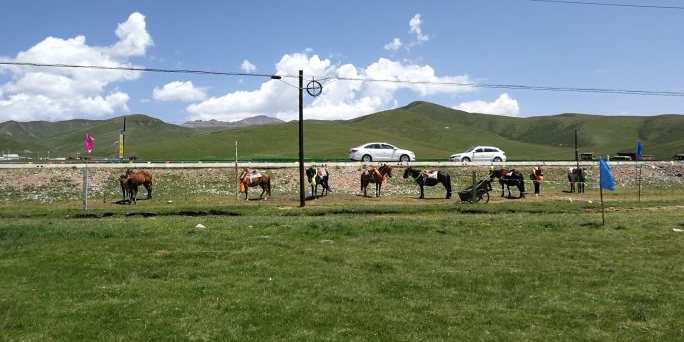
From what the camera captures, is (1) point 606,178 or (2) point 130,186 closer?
(1) point 606,178

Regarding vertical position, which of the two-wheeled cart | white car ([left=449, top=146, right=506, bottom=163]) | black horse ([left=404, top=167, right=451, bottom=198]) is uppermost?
white car ([left=449, top=146, right=506, bottom=163])

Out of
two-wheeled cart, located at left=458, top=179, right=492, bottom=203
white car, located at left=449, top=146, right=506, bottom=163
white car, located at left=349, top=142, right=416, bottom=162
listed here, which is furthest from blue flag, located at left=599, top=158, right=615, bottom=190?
white car, located at left=449, top=146, right=506, bottom=163

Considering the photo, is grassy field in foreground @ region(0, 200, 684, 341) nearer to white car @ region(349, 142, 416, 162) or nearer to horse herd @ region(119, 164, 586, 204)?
horse herd @ region(119, 164, 586, 204)

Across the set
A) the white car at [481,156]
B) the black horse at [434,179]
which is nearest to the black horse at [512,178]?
the black horse at [434,179]

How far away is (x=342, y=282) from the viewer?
11398mm

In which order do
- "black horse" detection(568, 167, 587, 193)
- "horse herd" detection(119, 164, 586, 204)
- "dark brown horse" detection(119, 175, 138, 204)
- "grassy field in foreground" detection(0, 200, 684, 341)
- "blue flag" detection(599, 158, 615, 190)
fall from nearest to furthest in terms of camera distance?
"grassy field in foreground" detection(0, 200, 684, 341), "blue flag" detection(599, 158, 615, 190), "dark brown horse" detection(119, 175, 138, 204), "horse herd" detection(119, 164, 586, 204), "black horse" detection(568, 167, 587, 193)

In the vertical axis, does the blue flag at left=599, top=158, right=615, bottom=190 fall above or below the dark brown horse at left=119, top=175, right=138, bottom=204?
above

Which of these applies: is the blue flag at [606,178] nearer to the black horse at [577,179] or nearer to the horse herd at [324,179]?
the horse herd at [324,179]

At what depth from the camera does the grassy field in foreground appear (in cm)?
854

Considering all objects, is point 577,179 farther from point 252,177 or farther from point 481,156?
point 252,177

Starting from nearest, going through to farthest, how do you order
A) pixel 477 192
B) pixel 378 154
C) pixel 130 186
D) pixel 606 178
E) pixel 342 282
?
1. pixel 342 282
2. pixel 606 178
3. pixel 477 192
4. pixel 130 186
5. pixel 378 154

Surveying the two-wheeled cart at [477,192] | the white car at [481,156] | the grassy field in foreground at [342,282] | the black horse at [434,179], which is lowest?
the grassy field in foreground at [342,282]

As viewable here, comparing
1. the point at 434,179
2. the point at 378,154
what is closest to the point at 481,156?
the point at 378,154

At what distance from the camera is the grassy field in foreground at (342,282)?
8.54 meters
